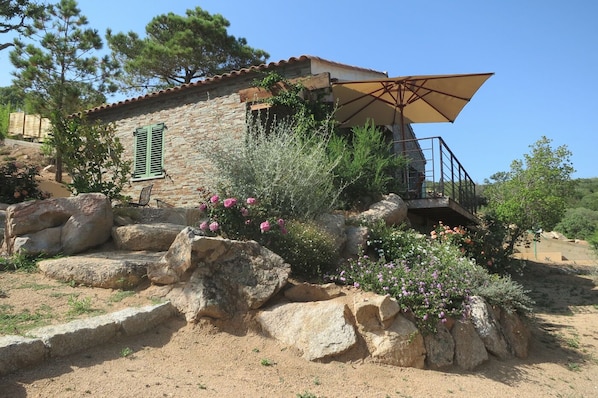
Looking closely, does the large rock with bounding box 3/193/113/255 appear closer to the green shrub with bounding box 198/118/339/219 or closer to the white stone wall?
the green shrub with bounding box 198/118/339/219

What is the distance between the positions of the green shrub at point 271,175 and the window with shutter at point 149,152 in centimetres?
490

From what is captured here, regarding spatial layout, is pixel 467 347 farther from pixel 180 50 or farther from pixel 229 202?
pixel 180 50

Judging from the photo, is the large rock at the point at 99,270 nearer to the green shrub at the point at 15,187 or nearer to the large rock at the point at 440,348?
the large rock at the point at 440,348

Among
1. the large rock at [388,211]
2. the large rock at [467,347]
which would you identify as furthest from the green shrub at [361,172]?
the large rock at [467,347]

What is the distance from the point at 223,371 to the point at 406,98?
8.26 meters

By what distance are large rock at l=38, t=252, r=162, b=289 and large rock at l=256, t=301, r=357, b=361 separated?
1.54 meters

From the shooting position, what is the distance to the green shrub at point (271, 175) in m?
6.13

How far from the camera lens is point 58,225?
6.35m

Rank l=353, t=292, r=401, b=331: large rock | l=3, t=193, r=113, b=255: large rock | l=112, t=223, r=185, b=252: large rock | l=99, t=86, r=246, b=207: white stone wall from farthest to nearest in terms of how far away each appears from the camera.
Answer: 1. l=99, t=86, r=246, b=207: white stone wall
2. l=112, t=223, r=185, b=252: large rock
3. l=3, t=193, r=113, b=255: large rock
4. l=353, t=292, r=401, b=331: large rock

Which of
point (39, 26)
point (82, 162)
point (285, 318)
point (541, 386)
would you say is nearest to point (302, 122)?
point (82, 162)

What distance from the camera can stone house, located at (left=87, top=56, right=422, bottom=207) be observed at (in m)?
9.74

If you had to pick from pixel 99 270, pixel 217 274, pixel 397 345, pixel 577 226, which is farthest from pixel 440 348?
pixel 577 226

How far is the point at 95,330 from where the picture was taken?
3.90 meters

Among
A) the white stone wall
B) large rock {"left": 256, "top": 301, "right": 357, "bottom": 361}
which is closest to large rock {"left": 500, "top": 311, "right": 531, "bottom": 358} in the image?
large rock {"left": 256, "top": 301, "right": 357, "bottom": 361}
